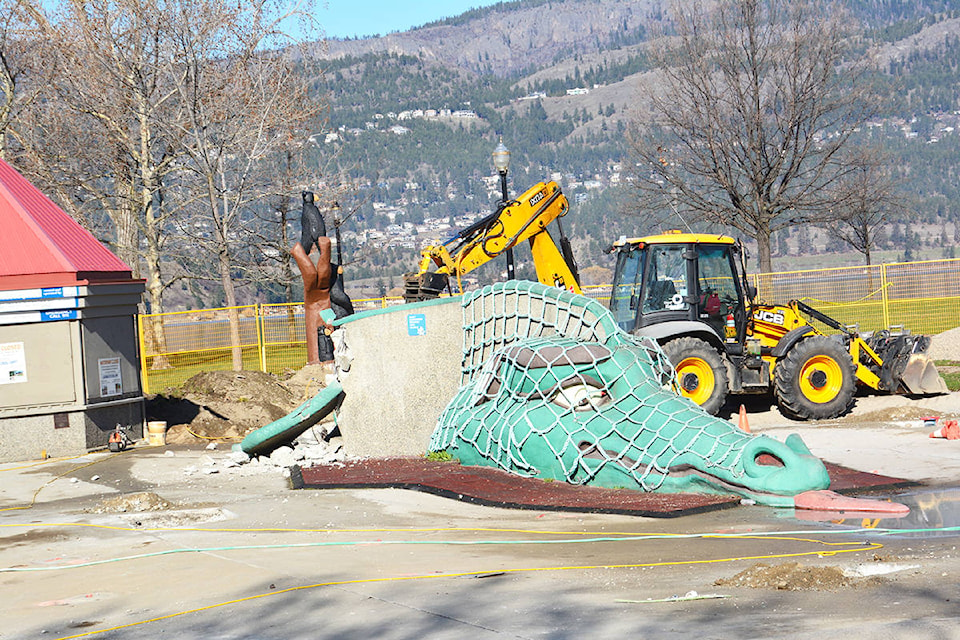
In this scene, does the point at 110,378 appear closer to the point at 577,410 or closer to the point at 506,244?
the point at 506,244

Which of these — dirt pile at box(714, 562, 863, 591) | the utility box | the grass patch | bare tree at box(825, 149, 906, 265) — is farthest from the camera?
bare tree at box(825, 149, 906, 265)

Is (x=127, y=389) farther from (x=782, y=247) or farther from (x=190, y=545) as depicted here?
(x=782, y=247)

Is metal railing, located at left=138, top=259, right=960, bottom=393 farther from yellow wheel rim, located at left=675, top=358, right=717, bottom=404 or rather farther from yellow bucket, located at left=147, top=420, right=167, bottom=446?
yellow wheel rim, located at left=675, top=358, right=717, bottom=404

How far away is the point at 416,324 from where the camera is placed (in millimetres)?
14328

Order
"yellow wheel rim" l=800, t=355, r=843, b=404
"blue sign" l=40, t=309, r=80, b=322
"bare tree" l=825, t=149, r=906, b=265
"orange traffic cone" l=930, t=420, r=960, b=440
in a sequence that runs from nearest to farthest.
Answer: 1. "orange traffic cone" l=930, t=420, r=960, b=440
2. "blue sign" l=40, t=309, r=80, b=322
3. "yellow wheel rim" l=800, t=355, r=843, b=404
4. "bare tree" l=825, t=149, r=906, b=265

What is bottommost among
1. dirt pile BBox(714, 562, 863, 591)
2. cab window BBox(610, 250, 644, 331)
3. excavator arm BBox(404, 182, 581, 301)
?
dirt pile BBox(714, 562, 863, 591)

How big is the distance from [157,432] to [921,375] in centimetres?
1224

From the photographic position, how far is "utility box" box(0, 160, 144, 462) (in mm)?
16219

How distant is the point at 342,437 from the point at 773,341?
24.5ft

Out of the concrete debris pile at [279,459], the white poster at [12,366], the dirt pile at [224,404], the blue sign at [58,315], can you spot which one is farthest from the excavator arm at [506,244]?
the white poster at [12,366]

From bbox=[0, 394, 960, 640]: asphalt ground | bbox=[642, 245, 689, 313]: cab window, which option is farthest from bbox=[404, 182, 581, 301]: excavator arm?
bbox=[0, 394, 960, 640]: asphalt ground

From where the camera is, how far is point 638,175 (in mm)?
40000

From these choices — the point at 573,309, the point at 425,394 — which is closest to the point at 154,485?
the point at 425,394

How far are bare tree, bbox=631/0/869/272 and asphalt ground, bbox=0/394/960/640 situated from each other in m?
25.6
